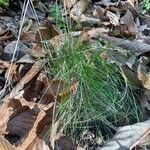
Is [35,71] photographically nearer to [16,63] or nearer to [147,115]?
[16,63]

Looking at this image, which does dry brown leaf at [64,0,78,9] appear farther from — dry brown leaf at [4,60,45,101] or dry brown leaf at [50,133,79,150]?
dry brown leaf at [50,133,79,150]

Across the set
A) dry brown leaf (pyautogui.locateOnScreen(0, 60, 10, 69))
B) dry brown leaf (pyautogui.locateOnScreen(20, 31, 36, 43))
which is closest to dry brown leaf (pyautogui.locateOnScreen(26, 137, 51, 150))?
dry brown leaf (pyautogui.locateOnScreen(0, 60, 10, 69))

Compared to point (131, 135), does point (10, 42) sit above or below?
above

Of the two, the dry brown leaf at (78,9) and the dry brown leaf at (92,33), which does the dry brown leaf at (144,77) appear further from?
the dry brown leaf at (78,9)

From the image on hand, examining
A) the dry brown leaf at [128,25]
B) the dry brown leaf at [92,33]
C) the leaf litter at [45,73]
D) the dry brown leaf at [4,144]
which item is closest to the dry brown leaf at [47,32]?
the leaf litter at [45,73]

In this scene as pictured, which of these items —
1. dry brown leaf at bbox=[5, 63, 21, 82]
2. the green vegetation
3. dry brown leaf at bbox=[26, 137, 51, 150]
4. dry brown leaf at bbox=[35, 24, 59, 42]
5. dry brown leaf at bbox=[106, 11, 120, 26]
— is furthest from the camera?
the green vegetation

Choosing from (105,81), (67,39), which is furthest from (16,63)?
(105,81)
